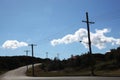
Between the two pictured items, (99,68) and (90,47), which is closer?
(90,47)

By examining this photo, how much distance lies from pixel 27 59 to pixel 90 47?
420ft

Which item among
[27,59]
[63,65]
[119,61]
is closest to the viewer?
[119,61]

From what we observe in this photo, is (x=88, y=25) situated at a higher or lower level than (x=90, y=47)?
higher

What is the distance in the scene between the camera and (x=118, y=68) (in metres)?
65.9

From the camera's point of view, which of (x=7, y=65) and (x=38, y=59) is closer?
(x=7, y=65)

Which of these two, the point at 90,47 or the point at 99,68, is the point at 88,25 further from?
the point at 99,68

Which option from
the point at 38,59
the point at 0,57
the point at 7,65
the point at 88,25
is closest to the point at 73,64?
the point at 88,25

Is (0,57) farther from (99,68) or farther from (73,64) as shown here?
(99,68)

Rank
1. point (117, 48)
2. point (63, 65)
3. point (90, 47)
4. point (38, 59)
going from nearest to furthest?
point (90, 47), point (117, 48), point (63, 65), point (38, 59)

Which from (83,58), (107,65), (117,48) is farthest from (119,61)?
(83,58)

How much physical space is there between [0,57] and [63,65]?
75708 mm

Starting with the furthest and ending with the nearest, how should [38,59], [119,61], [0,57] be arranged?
[38,59] → [0,57] → [119,61]

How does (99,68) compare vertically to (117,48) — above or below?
below

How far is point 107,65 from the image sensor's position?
71.1 m
